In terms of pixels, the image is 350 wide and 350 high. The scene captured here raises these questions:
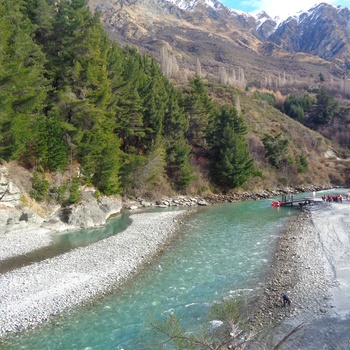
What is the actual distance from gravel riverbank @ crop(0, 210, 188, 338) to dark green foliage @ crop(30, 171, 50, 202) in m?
3.09

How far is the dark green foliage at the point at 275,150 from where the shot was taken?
5225 cm

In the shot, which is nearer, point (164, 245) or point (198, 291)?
point (198, 291)

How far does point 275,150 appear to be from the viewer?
5228 centimetres

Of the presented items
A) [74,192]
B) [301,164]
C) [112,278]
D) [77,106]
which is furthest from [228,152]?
[112,278]

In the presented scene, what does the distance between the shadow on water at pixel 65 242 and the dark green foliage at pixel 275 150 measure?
1403 inches

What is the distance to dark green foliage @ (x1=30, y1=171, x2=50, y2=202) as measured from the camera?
2089 cm

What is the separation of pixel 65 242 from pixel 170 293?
9268 millimetres

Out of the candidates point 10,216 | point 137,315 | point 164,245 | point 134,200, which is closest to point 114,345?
point 137,315

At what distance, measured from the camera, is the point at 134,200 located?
33.5 meters

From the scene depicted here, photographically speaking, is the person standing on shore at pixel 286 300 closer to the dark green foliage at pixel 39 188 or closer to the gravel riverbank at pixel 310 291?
the gravel riverbank at pixel 310 291

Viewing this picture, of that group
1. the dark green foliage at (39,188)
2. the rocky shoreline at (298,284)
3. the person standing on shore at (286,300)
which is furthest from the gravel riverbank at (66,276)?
the person standing on shore at (286,300)

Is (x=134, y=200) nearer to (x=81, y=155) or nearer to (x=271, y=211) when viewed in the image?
(x=81, y=155)

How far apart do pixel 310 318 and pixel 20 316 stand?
33.1 ft

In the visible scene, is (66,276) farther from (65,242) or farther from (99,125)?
(99,125)
